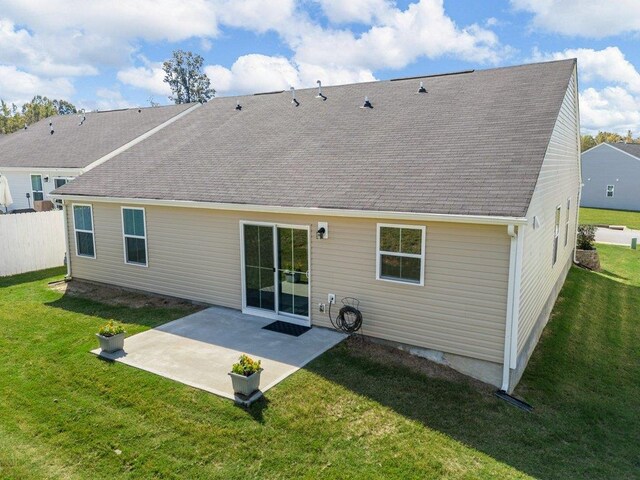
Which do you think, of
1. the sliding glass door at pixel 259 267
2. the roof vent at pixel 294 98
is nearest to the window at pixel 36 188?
the roof vent at pixel 294 98

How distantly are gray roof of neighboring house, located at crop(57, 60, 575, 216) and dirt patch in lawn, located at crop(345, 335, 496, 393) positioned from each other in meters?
2.62

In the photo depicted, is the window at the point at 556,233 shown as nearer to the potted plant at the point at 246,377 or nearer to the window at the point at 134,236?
the potted plant at the point at 246,377

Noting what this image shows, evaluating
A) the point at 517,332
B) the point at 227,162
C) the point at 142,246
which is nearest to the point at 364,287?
the point at 517,332

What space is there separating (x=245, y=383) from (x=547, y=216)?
7.38 m

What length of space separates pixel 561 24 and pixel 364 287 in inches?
424

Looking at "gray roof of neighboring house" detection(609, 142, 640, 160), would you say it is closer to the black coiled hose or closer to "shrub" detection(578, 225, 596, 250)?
"shrub" detection(578, 225, 596, 250)

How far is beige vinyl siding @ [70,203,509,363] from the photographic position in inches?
293

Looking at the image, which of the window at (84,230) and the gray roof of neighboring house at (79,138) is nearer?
the window at (84,230)

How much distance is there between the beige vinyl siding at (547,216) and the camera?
7.94 meters

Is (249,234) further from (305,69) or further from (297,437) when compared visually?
(305,69)

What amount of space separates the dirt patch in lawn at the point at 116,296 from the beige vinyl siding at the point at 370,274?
27 cm

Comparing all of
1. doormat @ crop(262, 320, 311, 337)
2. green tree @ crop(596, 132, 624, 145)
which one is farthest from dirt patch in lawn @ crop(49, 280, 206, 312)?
green tree @ crop(596, 132, 624, 145)

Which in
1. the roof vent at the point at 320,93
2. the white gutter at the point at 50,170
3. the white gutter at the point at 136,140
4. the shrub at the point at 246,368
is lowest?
the shrub at the point at 246,368

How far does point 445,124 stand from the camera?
34.1 ft
